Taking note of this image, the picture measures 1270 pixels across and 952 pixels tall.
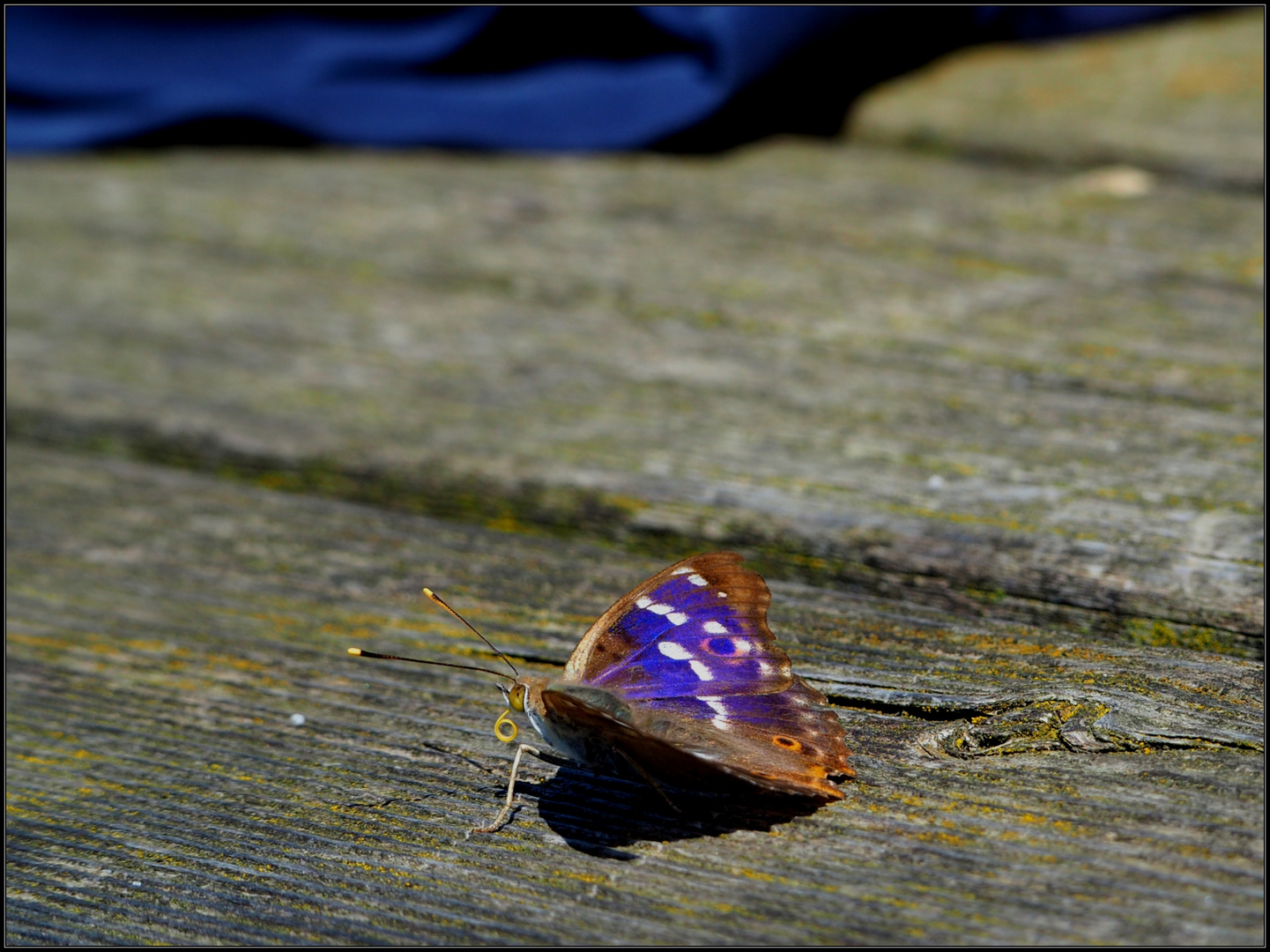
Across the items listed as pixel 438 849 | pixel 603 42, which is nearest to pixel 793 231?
pixel 603 42

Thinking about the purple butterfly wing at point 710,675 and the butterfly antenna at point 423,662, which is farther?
the butterfly antenna at point 423,662

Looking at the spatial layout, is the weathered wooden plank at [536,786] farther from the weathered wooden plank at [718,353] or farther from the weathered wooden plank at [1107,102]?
the weathered wooden plank at [1107,102]

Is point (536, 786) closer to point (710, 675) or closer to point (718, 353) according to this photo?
point (710, 675)


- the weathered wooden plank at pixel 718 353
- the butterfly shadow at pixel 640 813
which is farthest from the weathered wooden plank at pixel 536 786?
the weathered wooden plank at pixel 718 353

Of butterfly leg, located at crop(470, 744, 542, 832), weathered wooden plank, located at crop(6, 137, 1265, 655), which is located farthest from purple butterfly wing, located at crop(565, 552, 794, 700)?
weathered wooden plank, located at crop(6, 137, 1265, 655)

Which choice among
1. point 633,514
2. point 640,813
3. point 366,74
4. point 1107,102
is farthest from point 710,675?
point 366,74

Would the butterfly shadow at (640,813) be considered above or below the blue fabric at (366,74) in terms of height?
below
